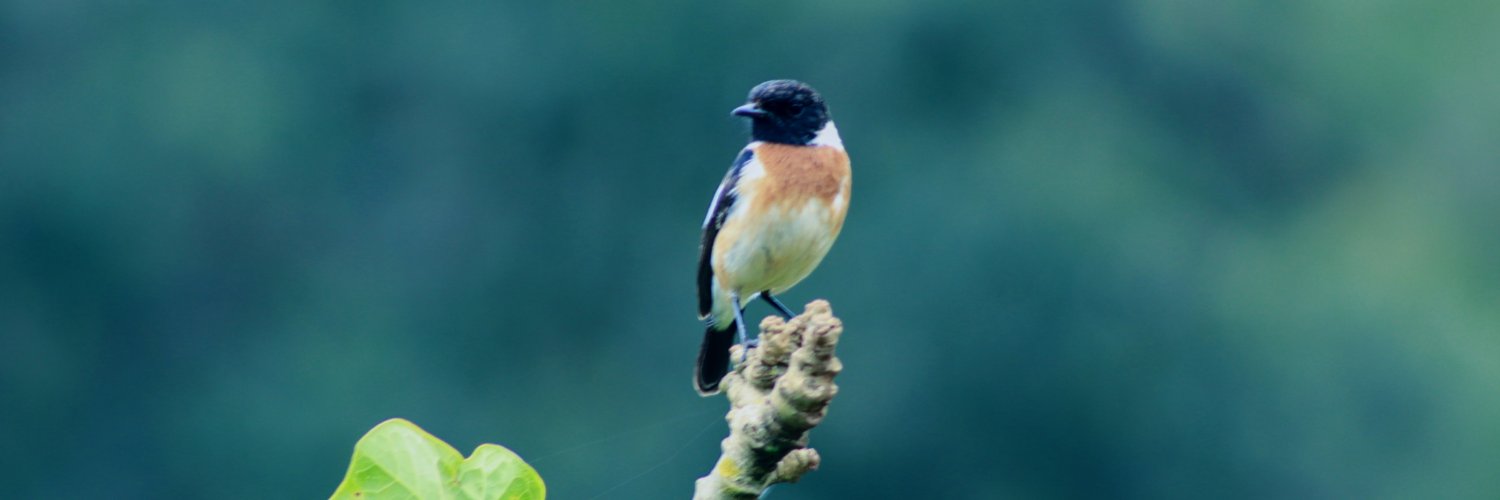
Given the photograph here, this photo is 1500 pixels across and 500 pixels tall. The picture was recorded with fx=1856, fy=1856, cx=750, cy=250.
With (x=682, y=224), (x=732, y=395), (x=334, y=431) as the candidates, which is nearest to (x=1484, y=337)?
(x=682, y=224)

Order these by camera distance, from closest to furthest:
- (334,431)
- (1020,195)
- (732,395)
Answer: (732,395)
(334,431)
(1020,195)

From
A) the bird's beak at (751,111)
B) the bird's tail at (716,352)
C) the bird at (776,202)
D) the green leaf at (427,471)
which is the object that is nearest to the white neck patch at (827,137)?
the bird at (776,202)

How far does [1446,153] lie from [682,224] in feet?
28.4

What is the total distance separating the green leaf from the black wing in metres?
1.91

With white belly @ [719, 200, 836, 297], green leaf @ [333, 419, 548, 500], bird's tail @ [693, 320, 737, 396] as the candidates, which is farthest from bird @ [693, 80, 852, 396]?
green leaf @ [333, 419, 548, 500]

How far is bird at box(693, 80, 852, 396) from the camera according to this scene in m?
3.46

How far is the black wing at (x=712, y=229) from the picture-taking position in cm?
372

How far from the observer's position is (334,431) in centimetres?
1712

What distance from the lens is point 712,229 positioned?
3.91 metres

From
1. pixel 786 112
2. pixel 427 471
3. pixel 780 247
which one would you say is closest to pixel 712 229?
pixel 786 112

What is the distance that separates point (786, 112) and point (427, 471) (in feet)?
6.73

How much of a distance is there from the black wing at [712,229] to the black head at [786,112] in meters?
0.07

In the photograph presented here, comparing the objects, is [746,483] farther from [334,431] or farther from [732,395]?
[334,431]

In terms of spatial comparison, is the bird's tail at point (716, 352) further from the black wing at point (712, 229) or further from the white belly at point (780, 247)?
the white belly at point (780, 247)
